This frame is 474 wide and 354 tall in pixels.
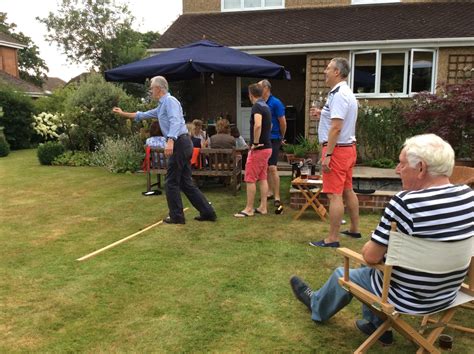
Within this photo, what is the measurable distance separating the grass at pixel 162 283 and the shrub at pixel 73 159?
5.08m

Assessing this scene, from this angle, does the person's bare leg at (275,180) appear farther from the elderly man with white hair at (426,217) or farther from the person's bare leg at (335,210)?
the elderly man with white hair at (426,217)

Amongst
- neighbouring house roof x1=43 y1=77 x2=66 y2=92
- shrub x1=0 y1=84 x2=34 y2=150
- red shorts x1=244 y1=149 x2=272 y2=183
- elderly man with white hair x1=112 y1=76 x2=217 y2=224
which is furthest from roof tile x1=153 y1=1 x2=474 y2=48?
neighbouring house roof x1=43 y1=77 x2=66 y2=92

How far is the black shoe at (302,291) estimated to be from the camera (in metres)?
3.19

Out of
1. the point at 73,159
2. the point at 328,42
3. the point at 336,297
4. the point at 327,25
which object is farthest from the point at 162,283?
the point at 327,25

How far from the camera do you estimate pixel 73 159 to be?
11586 mm

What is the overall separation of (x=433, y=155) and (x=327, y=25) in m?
11.2

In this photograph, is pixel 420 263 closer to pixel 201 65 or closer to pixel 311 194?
pixel 311 194

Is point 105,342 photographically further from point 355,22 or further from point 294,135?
point 355,22

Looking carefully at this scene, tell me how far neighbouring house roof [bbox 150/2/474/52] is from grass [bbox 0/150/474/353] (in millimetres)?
6971

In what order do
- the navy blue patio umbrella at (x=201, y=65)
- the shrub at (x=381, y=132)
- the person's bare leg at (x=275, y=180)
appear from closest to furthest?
the person's bare leg at (x=275, y=180), the navy blue patio umbrella at (x=201, y=65), the shrub at (x=381, y=132)

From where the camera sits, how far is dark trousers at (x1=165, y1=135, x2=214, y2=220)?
528 centimetres

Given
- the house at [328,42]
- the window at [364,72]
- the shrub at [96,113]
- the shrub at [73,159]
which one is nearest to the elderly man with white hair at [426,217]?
the house at [328,42]

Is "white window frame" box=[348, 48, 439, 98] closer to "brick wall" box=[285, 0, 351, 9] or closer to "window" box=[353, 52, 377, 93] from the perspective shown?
"window" box=[353, 52, 377, 93]

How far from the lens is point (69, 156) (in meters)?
11.8
